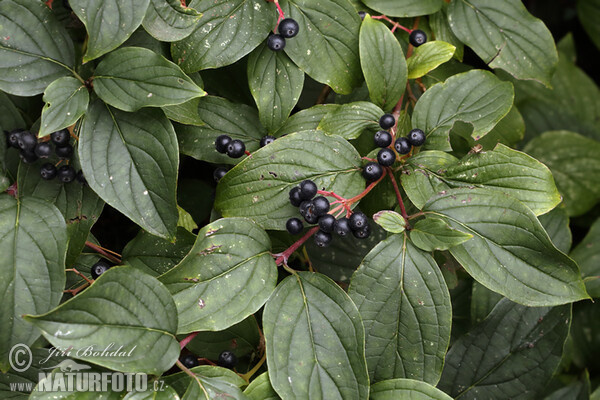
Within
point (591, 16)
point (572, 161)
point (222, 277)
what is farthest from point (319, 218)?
point (591, 16)

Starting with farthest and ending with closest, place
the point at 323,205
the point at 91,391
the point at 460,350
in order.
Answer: the point at 460,350
the point at 323,205
the point at 91,391

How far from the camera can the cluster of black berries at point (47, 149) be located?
1.15 meters

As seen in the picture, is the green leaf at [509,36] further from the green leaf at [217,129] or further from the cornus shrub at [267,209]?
the green leaf at [217,129]

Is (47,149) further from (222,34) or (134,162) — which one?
(222,34)

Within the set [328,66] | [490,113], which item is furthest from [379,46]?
[490,113]

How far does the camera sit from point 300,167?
1.20m

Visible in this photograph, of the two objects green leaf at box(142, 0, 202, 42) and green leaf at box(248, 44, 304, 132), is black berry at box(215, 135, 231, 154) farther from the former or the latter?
green leaf at box(142, 0, 202, 42)

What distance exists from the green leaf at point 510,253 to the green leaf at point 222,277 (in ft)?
1.29

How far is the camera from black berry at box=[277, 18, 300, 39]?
1.27m

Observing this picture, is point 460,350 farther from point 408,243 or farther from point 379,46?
point 379,46

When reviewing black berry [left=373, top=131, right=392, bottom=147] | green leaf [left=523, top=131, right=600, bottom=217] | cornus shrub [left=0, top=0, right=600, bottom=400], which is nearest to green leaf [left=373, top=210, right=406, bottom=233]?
cornus shrub [left=0, top=0, right=600, bottom=400]

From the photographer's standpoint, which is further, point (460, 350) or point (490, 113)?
point (460, 350)

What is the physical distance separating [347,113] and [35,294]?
2.66ft

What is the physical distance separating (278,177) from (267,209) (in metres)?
0.08
